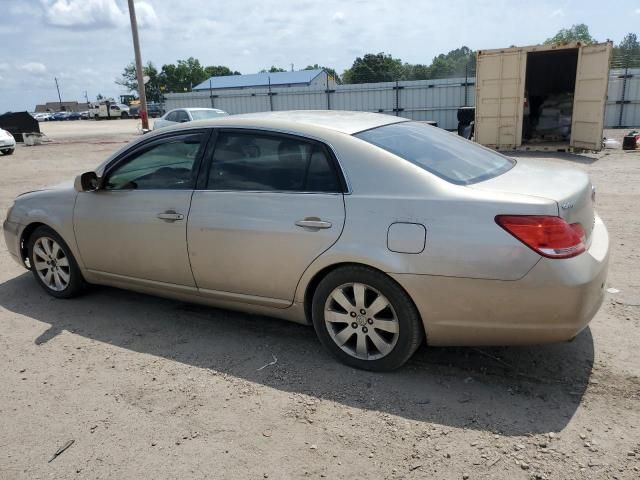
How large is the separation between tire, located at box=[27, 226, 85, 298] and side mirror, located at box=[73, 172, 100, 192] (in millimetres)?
588

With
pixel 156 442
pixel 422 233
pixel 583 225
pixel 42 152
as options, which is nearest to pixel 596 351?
pixel 583 225

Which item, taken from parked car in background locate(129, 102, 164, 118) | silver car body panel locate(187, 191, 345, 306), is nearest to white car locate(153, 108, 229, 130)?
silver car body panel locate(187, 191, 345, 306)

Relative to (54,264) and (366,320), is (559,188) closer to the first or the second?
(366,320)

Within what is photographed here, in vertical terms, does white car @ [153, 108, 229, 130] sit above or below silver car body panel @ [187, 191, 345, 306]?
above

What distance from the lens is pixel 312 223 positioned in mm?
3275

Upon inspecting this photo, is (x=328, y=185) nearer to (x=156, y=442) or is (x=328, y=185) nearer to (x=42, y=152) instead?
(x=156, y=442)

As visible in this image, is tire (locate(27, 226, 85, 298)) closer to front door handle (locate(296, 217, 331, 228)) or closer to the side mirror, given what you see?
the side mirror

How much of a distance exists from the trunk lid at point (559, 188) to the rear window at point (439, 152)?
12 cm

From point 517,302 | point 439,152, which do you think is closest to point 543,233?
point 517,302

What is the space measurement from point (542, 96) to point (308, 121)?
15506mm

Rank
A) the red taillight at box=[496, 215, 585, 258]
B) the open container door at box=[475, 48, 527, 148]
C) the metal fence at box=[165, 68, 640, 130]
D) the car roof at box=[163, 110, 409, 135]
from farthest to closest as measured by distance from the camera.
Result: the metal fence at box=[165, 68, 640, 130] → the open container door at box=[475, 48, 527, 148] → the car roof at box=[163, 110, 409, 135] → the red taillight at box=[496, 215, 585, 258]

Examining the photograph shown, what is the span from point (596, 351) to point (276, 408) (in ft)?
6.99

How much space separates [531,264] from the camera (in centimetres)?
275

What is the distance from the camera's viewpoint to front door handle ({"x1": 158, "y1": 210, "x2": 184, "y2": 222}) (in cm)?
382
